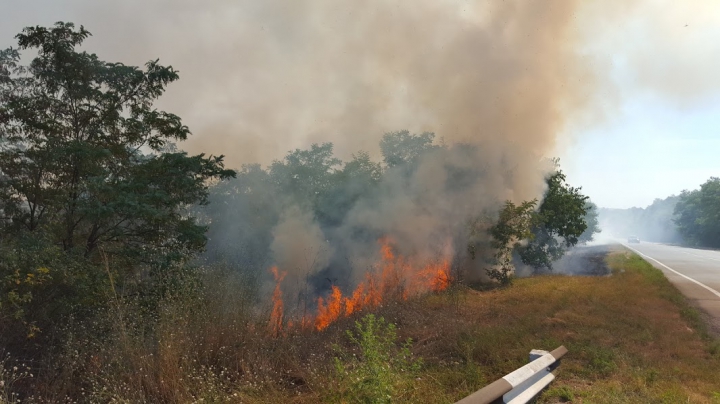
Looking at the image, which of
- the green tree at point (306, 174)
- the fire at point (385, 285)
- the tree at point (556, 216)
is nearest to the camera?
the fire at point (385, 285)

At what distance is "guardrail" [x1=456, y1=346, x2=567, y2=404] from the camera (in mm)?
3119

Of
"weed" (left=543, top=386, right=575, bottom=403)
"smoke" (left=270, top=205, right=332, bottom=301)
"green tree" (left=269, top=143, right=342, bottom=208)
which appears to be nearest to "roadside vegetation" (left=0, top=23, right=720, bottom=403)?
"weed" (left=543, top=386, right=575, bottom=403)

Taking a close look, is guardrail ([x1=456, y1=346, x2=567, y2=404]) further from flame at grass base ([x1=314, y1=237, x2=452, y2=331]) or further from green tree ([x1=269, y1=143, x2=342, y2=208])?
green tree ([x1=269, y1=143, x2=342, y2=208])

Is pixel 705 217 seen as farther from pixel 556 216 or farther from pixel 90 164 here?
pixel 90 164

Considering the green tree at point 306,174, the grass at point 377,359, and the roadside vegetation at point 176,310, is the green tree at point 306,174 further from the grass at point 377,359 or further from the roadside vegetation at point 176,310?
the grass at point 377,359

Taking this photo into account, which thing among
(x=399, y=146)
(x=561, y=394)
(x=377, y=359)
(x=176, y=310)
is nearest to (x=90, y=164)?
(x=176, y=310)

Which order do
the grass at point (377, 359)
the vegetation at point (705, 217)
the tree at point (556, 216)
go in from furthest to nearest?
the vegetation at point (705, 217) < the tree at point (556, 216) < the grass at point (377, 359)

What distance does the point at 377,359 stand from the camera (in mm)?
4234

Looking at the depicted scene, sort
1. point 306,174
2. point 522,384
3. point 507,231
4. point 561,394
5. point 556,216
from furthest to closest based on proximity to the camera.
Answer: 1. point 306,174
2. point 556,216
3. point 507,231
4. point 561,394
5. point 522,384

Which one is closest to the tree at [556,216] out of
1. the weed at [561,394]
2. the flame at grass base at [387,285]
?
the flame at grass base at [387,285]

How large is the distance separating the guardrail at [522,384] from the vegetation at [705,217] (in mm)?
65317

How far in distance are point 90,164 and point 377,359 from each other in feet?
25.4

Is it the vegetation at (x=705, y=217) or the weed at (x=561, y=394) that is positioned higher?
the vegetation at (x=705, y=217)

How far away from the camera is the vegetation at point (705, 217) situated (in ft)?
179
